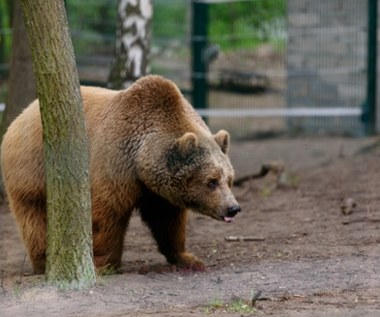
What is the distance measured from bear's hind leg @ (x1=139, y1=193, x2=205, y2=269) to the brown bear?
0.9 inches

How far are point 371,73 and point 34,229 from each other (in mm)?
9398

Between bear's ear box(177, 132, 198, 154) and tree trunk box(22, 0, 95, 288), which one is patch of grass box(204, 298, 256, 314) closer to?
tree trunk box(22, 0, 95, 288)

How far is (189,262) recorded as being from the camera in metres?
7.74

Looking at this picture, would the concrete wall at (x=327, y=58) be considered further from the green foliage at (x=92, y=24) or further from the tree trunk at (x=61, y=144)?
the tree trunk at (x=61, y=144)

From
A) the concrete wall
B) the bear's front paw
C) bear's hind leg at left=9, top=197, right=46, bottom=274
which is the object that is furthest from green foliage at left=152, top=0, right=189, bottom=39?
bear's hind leg at left=9, top=197, right=46, bottom=274

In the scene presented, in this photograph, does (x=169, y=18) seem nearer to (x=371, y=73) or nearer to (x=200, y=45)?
(x=200, y=45)

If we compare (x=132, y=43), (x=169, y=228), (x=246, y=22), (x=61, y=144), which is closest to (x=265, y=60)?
(x=246, y=22)

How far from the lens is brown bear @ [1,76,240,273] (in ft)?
23.9

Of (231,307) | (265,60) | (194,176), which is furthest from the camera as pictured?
(265,60)

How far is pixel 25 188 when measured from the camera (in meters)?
7.56

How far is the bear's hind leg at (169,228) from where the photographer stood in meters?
7.78

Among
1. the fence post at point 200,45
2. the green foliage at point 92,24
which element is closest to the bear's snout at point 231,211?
the fence post at point 200,45

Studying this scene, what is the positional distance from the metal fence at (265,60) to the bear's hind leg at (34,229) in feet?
28.0

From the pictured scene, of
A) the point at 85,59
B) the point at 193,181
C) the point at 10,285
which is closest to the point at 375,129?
the point at 85,59
